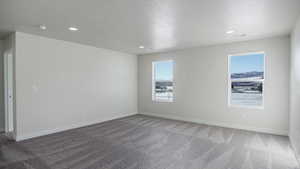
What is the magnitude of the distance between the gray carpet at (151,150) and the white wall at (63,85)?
0.48 meters

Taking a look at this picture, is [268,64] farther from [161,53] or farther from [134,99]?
[134,99]

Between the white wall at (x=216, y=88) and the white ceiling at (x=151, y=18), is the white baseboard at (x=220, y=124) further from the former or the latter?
the white ceiling at (x=151, y=18)

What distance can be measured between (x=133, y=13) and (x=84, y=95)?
324 cm

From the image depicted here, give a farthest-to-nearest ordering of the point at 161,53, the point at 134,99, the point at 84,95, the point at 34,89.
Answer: the point at 134,99 → the point at 161,53 → the point at 84,95 → the point at 34,89

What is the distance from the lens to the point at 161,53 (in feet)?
19.6

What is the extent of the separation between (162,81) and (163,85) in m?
0.17

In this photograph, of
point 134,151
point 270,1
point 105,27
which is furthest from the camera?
point 105,27

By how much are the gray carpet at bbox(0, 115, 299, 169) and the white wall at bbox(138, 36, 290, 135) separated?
438 mm

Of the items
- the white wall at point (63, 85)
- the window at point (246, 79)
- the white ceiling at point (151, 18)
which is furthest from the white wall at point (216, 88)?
the white wall at point (63, 85)

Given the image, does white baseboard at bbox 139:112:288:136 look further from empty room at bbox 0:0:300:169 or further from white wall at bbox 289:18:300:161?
white wall at bbox 289:18:300:161

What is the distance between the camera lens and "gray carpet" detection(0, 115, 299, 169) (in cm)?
A: 252

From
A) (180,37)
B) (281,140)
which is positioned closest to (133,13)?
(180,37)

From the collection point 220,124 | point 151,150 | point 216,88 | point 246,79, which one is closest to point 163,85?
point 216,88

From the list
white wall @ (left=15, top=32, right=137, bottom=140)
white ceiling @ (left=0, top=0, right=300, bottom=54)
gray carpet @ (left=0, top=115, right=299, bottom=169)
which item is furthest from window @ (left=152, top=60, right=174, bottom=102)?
white ceiling @ (left=0, top=0, right=300, bottom=54)
